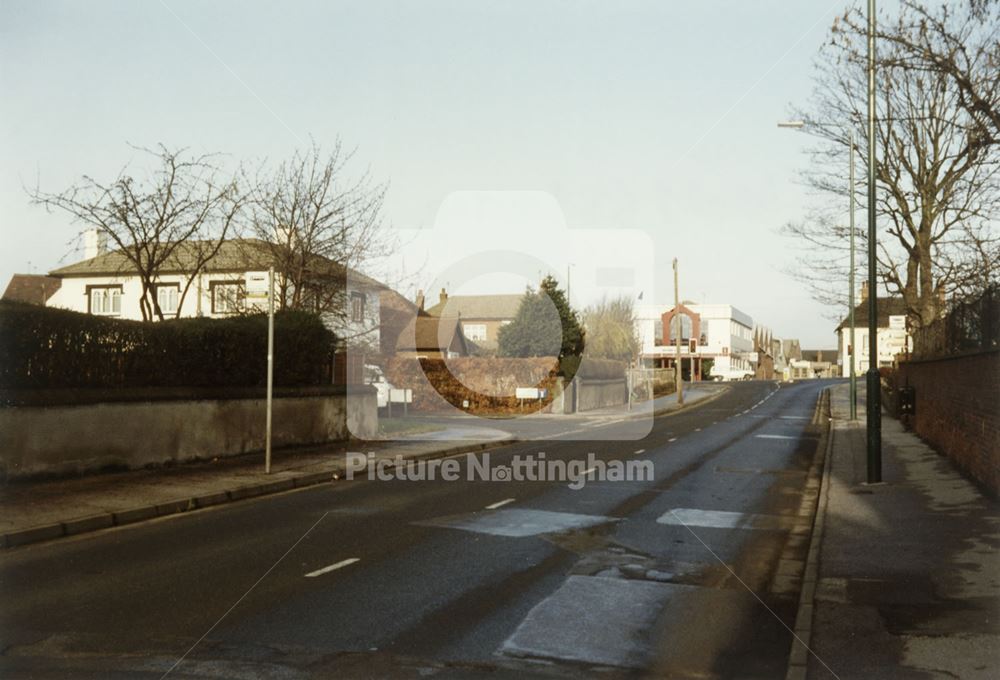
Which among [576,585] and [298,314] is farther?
[298,314]

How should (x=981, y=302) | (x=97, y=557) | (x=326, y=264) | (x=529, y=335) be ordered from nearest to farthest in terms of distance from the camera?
(x=97, y=557) < (x=981, y=302) < (x=326, y=264) < (x=529, y=335)

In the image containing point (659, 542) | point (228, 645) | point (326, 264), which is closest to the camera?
point (228, 645)

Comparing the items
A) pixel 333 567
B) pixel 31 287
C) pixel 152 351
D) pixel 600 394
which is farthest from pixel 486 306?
pixel 333 567

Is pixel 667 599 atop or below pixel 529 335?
below

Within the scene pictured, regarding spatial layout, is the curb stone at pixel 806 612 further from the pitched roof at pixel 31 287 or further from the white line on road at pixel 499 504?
the pitched roof at pixel 31 287

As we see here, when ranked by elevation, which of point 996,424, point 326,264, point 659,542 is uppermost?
point 326,264

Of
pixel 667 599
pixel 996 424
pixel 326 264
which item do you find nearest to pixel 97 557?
pixel 667 599

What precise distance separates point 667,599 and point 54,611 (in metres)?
5.12

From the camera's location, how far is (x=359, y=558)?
31.9ft

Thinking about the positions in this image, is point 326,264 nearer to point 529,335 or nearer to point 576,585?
point 576,585

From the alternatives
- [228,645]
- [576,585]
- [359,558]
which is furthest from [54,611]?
[576,585]

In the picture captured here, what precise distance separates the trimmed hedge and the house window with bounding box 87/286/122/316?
33.9 meters

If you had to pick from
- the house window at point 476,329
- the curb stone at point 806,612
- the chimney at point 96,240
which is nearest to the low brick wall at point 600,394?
the chimney at point 96,240

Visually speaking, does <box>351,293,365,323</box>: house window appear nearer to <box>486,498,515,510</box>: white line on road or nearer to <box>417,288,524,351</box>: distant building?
<box>486,498,515,510</box>: white line on road
